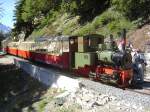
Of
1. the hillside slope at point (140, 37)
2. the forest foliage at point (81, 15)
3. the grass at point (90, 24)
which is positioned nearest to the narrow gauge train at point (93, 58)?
the hillside slope at point (140, 37)

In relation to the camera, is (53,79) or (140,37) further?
(140,37)

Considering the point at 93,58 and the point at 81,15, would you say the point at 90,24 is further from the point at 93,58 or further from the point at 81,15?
the point at 93,58

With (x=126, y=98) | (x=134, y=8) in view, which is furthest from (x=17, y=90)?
(x=134, y=8)

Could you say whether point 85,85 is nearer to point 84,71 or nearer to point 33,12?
point 84,71

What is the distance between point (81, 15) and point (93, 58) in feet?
92.0

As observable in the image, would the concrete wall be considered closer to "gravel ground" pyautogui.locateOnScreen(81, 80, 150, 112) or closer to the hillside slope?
"gravel ground" pyautogui.locateOnScreen(81, 80, 150, 112)

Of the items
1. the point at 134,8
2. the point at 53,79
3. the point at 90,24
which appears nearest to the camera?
the point at 53,79

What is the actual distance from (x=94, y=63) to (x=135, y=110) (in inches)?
319

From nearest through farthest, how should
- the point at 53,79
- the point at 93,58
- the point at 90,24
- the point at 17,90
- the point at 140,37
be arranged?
the point at 93,58 → the point at 53,79 → the point at 17,90 → the point at 140,37 → the point at 90,24

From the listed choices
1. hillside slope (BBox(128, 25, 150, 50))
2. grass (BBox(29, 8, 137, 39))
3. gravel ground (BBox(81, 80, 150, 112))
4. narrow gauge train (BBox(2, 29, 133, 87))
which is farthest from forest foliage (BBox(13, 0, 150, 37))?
gravel ground (BBox(81, 80, 150, 112))

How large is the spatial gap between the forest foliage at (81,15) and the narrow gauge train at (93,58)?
8.19 m

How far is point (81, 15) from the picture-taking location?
5178 centimetres

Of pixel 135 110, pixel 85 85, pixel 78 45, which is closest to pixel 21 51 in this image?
pixel 78 45

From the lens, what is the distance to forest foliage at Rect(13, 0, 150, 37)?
37.4 meters
